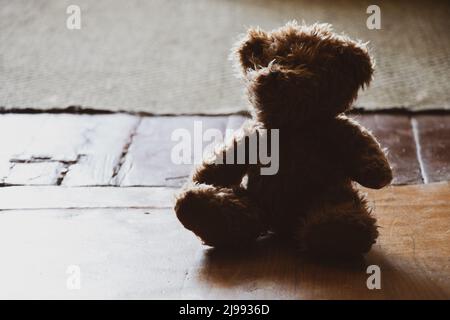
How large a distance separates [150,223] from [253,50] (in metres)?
0.38

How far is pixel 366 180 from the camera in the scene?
1.02m

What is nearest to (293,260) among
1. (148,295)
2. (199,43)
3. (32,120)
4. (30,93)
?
(148,295)

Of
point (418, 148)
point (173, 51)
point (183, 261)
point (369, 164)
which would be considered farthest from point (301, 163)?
point (173, 51)

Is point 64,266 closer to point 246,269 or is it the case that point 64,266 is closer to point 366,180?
point 246,269

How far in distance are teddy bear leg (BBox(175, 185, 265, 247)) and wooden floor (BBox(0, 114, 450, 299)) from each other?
0.04 m

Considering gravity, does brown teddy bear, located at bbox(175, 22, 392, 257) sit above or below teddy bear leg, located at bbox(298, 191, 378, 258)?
above

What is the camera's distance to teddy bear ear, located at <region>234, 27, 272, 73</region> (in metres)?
1.05

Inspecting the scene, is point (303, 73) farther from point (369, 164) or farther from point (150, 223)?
point (150, 223)

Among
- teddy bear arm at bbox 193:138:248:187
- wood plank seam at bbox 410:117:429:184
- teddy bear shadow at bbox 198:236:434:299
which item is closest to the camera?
teddy bear shadow at bbox 198:236:434:299

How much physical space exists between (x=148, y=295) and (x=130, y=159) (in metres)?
0.59

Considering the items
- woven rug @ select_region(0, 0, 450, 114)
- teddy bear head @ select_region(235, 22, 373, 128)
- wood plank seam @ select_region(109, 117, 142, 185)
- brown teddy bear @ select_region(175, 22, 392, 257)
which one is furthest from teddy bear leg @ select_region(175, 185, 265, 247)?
woven rug @ select_region(0, 0, 450, 114)

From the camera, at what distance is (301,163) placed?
1.06m

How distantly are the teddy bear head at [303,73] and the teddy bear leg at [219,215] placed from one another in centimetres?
13

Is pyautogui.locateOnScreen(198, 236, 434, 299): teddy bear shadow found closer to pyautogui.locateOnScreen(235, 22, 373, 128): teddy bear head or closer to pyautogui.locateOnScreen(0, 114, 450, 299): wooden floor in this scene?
pyautogui.locateOnScreen(0, 114, 450, 299): wooden floor
